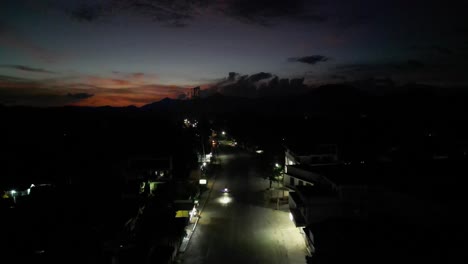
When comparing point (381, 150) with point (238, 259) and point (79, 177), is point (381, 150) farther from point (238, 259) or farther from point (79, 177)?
point (79, 177)

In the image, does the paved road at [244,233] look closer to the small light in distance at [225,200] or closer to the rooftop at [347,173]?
the small light in distance at [225,200]

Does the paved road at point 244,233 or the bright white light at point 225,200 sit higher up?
the bright white light at point 225,200

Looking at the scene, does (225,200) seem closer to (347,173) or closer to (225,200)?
(225,200)

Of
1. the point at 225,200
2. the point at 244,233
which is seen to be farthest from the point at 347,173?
the point at 225,200

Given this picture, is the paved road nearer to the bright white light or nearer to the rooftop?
the bright white light

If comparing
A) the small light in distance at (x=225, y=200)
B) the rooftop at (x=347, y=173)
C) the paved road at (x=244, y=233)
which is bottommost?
the paved road at (x=244, y=233)

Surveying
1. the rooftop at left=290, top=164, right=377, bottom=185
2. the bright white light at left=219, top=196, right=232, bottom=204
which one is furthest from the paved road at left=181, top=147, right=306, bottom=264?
the rooftop at left=290, top=164, right=377, bottom=185

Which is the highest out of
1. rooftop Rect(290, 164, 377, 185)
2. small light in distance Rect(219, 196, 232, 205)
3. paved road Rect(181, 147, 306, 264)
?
rooftop Rect(290, 164, 377, 185)

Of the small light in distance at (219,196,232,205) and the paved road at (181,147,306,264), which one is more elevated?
the small light in distance at (219,196,232,205)

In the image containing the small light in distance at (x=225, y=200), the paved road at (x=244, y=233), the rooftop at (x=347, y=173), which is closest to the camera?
the paved road at (x=244, y=233)

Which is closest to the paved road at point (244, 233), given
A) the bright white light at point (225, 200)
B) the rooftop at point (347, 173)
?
the bright white light at point (225, 200)
